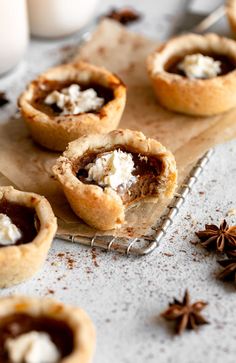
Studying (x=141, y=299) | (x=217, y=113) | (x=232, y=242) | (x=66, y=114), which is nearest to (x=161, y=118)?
(x=217, y=113)

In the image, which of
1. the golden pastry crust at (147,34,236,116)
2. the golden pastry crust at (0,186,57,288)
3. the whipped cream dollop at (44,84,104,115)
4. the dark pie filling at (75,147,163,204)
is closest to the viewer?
the golden pastry crust at (0,186,57,288)

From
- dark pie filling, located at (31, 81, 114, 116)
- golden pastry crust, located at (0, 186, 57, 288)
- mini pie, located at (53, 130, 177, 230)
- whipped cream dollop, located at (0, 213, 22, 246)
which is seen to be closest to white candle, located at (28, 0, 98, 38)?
dark pie filling, located at (31, 81, 114, 116)

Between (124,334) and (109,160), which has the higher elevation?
(109,160)

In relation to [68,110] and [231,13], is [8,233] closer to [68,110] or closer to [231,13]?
[68,110]

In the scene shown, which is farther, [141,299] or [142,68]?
[142,68]

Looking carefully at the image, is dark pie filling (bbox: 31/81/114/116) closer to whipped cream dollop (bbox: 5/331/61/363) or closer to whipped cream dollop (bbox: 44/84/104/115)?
whipped cream dollop (bbox: 44/84/104/115)

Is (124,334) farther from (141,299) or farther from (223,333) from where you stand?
(223,333)
